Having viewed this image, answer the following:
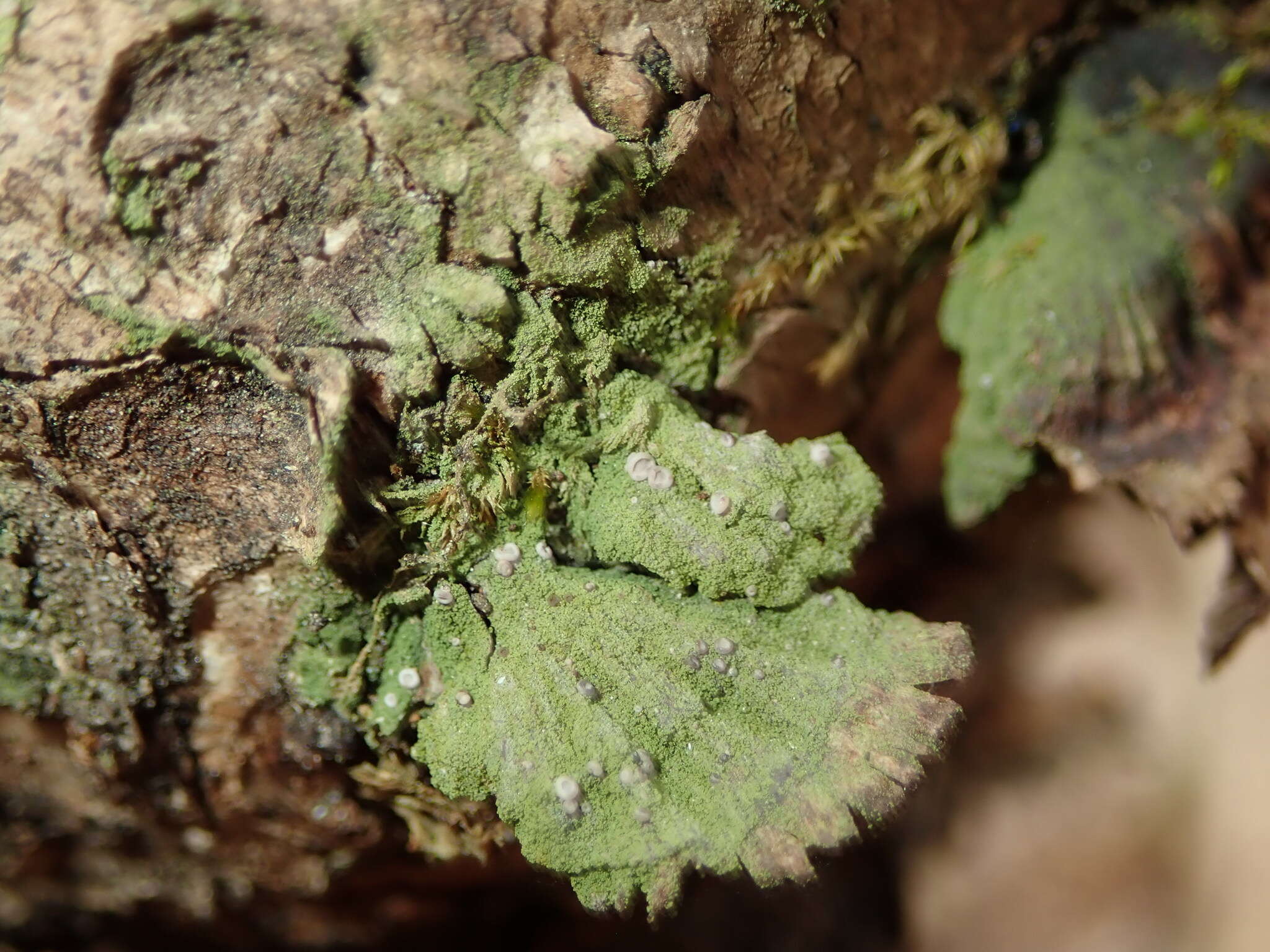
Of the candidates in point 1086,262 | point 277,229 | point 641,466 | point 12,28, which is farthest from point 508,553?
point 1086,262

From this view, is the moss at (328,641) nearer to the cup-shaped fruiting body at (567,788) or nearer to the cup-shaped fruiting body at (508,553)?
the cup-shaped fruiting body at (508,553)

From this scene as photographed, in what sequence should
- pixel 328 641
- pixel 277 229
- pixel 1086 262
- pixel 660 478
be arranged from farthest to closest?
1. pixel 1086 262
2. pixel 328 641
3. pixel 660 478
4. pixel 277 229

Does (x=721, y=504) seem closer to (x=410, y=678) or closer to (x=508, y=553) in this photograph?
(x=508, y=553)

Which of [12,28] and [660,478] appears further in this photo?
[660,478]

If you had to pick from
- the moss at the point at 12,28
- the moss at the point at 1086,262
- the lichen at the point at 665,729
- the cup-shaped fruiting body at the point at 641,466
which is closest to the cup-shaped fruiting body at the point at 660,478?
the cup-shaped fruiting body at the point at 641,466

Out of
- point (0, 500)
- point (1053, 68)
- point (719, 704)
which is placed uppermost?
point (1053, 68)

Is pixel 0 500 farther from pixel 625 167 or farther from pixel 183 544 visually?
pixel 625 167

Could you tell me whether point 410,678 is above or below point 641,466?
below

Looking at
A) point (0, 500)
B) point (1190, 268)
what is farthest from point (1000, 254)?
point (0, 500)

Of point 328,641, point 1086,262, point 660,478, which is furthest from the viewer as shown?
point 1086,262
